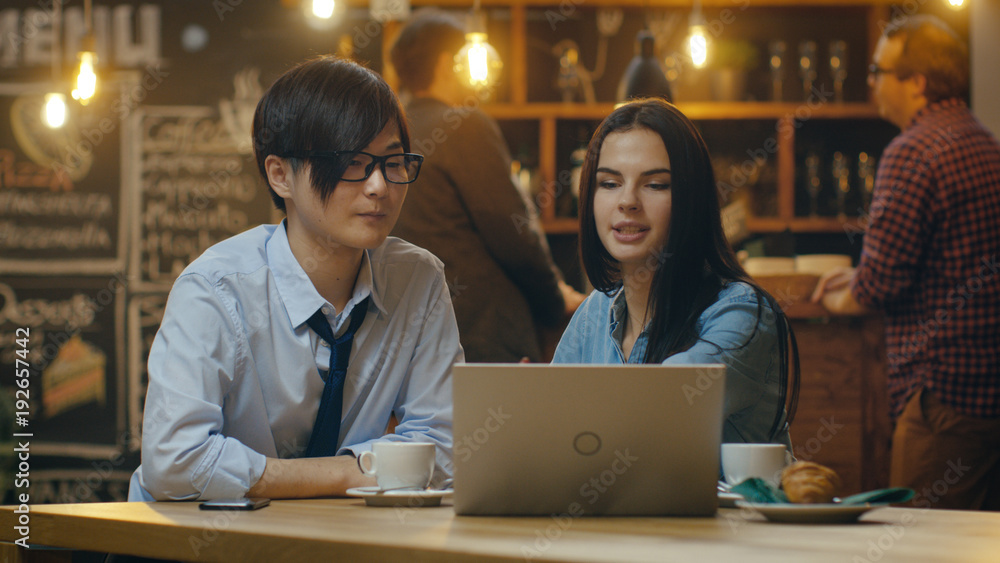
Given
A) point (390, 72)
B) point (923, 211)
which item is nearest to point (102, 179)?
point (390, 72)

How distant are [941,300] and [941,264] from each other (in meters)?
0.10

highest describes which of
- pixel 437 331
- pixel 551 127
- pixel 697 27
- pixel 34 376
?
pixel 697 27

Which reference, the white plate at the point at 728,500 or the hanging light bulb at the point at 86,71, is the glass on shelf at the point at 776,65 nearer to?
the hanging light bulb at the point at 86,71

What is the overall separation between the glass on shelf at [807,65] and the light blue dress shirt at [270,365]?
3.03m

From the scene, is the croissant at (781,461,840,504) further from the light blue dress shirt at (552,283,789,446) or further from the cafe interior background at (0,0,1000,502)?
the cafe interior background at (0,0,1000,502)

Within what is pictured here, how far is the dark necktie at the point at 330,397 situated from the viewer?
146 centimetres

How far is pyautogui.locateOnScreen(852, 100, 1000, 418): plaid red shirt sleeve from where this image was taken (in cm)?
249

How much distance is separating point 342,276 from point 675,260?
59 cm

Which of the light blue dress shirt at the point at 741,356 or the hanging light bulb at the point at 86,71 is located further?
the hanging light bulb at the point at 86,71

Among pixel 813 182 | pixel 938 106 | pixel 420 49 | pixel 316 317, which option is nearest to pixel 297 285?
pixel 316 317

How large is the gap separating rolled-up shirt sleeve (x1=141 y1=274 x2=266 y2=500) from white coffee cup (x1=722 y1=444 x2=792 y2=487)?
2.12 ft

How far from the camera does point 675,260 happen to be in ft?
5.00

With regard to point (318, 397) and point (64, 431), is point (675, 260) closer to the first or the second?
point (318, 397)

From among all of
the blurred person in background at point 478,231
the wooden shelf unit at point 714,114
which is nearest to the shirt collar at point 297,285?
the blurred person in background at point 478,231
